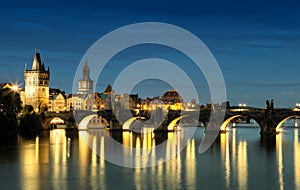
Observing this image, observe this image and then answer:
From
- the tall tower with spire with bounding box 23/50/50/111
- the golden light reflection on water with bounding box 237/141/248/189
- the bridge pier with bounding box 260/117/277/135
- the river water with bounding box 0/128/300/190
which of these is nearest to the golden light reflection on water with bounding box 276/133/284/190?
the river water with bounding box 0/128/300/190

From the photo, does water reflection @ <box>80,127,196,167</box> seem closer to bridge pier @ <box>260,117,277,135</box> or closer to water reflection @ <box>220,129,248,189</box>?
water reflection @ <box>220,129,248,189</box>

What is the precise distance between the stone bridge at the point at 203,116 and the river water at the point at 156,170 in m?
24.4

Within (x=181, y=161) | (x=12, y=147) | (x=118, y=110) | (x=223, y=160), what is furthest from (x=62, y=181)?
(x=118, y=110)

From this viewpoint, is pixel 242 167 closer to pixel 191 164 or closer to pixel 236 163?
pixel 236 163

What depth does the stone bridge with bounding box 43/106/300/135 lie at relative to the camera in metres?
85.6


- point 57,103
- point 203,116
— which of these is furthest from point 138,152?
point 57,103

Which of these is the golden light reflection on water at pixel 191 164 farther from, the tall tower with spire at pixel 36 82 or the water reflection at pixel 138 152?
the tall tower with spire at pixel 36 82

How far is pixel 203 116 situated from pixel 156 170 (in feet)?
169

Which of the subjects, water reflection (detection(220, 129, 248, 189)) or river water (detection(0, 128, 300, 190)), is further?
water reflection (detection(220, 129, 248, 189))

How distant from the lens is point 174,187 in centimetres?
3684

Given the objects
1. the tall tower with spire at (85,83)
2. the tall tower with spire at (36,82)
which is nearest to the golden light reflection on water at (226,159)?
the tall tower with spire at (36,82)

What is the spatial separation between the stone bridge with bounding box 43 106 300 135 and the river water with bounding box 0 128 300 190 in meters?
24.4

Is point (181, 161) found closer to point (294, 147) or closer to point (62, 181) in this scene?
point (62, 181)

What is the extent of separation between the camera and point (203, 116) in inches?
3733
